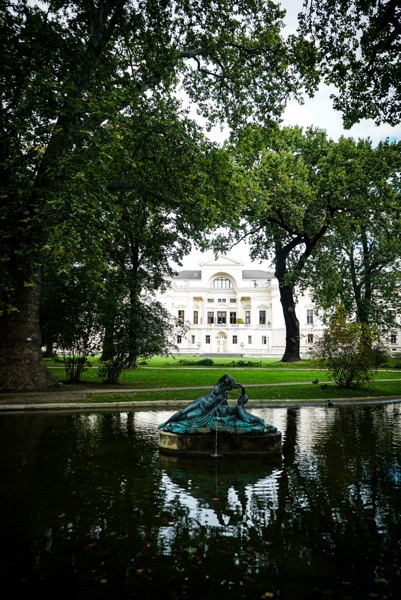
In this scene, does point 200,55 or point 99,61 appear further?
point 200,55

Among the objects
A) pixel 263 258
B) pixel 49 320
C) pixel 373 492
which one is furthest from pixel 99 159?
pixel 263 258

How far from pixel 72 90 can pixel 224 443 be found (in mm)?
10239

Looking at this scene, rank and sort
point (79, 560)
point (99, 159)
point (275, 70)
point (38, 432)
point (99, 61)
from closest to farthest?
point (79, 560)
point (38, 432)
point (99, 159)
point (99, 61)
point (275, 70)

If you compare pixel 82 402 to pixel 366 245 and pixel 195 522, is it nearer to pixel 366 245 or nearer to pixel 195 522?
pixel 195 522

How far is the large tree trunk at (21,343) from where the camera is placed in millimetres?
15016

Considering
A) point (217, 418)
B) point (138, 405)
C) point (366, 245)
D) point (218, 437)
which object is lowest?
point (138, 405)

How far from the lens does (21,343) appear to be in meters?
15.2

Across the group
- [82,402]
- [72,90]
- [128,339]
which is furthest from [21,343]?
[72,90]

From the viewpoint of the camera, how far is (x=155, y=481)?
18.8ft

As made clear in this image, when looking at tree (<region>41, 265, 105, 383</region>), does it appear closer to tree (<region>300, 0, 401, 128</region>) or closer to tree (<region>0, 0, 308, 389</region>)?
tree (<region>0, 0, 308, 389</region>)

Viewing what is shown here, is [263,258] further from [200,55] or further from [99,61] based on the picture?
[99,61]

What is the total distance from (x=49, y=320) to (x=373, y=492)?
14515mm

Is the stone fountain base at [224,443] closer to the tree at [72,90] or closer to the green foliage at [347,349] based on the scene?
the tree at [72,90]

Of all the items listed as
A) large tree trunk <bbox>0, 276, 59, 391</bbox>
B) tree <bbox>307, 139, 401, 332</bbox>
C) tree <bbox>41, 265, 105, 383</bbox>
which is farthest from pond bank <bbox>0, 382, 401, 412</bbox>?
tree <bbox>307, 139, 401, 332</bbox>
